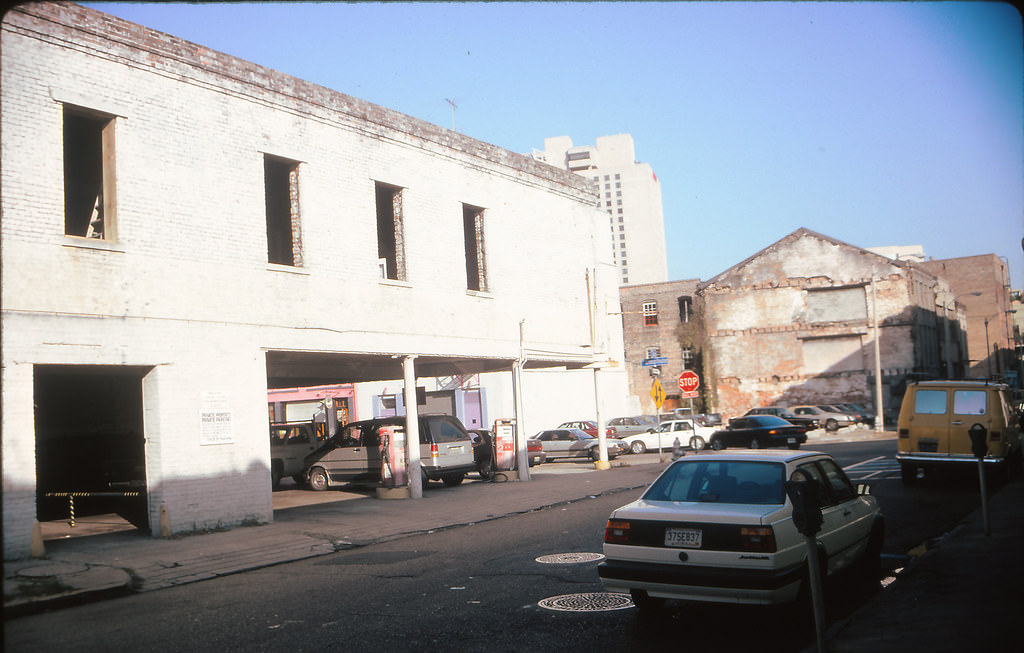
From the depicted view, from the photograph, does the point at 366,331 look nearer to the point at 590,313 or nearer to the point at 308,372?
the point at 308,372

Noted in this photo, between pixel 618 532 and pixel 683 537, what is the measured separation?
627mm

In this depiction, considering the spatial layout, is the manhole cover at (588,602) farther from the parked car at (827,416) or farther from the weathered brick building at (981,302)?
the weathered brick building at (981,302)

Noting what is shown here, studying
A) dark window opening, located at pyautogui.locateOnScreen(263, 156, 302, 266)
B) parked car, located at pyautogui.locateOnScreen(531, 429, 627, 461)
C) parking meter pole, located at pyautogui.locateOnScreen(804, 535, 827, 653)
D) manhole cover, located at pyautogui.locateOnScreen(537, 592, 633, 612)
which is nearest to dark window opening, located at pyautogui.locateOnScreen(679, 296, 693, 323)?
parked car, located at pyautogui.locateOnScreen(531, 429, 627, 461)

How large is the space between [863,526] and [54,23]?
1326 cm

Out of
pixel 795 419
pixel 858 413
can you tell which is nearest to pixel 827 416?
pixel 858 413

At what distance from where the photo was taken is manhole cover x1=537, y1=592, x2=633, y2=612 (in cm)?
814

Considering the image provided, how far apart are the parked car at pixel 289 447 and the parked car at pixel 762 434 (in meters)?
16.0

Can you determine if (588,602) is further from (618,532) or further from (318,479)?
(318,479)

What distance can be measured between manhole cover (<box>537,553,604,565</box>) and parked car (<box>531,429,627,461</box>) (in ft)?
73.0

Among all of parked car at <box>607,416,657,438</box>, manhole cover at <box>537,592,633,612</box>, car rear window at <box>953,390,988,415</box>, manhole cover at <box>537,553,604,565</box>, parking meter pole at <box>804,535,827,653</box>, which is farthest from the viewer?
parked car at <box>607,416,657,438</box>

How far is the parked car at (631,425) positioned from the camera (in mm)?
38000

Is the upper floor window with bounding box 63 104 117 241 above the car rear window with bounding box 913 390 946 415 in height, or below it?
above

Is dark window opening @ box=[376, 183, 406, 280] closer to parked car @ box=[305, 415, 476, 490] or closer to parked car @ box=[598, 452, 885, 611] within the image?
parked car @ box=[305, 415, 476, 490]

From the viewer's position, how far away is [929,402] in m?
18.0
